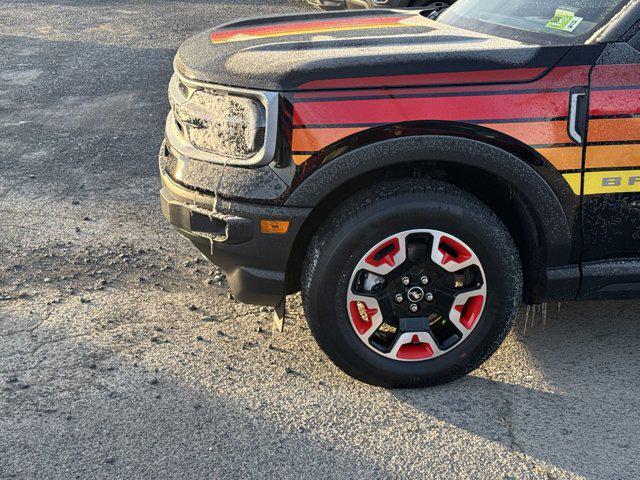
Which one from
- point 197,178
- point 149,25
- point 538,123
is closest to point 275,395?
point 197,178

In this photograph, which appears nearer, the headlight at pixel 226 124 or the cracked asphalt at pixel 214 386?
the cracked asphalt at pixel 214 386

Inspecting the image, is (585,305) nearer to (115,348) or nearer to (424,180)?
(424,180)

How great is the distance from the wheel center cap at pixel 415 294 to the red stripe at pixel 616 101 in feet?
3.15

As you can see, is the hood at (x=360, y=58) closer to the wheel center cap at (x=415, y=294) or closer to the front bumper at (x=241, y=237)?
the front bumper at (x=241, y=237)

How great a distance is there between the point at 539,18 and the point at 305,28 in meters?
1.06

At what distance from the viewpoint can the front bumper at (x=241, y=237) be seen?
11.0ft

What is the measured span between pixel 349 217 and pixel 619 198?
105 cm

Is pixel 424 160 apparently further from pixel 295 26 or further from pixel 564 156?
pixel 295 26

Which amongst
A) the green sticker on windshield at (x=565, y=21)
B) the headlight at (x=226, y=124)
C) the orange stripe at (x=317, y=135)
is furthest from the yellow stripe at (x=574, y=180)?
the headlight at (x=226, y=124)

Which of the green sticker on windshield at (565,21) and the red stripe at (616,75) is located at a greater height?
the green sticker on windshield at (565,21)

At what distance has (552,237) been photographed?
3.42 m

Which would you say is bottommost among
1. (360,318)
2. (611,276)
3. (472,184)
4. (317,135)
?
(360,318)

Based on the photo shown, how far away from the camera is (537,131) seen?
10.6ft

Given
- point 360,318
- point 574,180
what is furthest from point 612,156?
point 360,318
